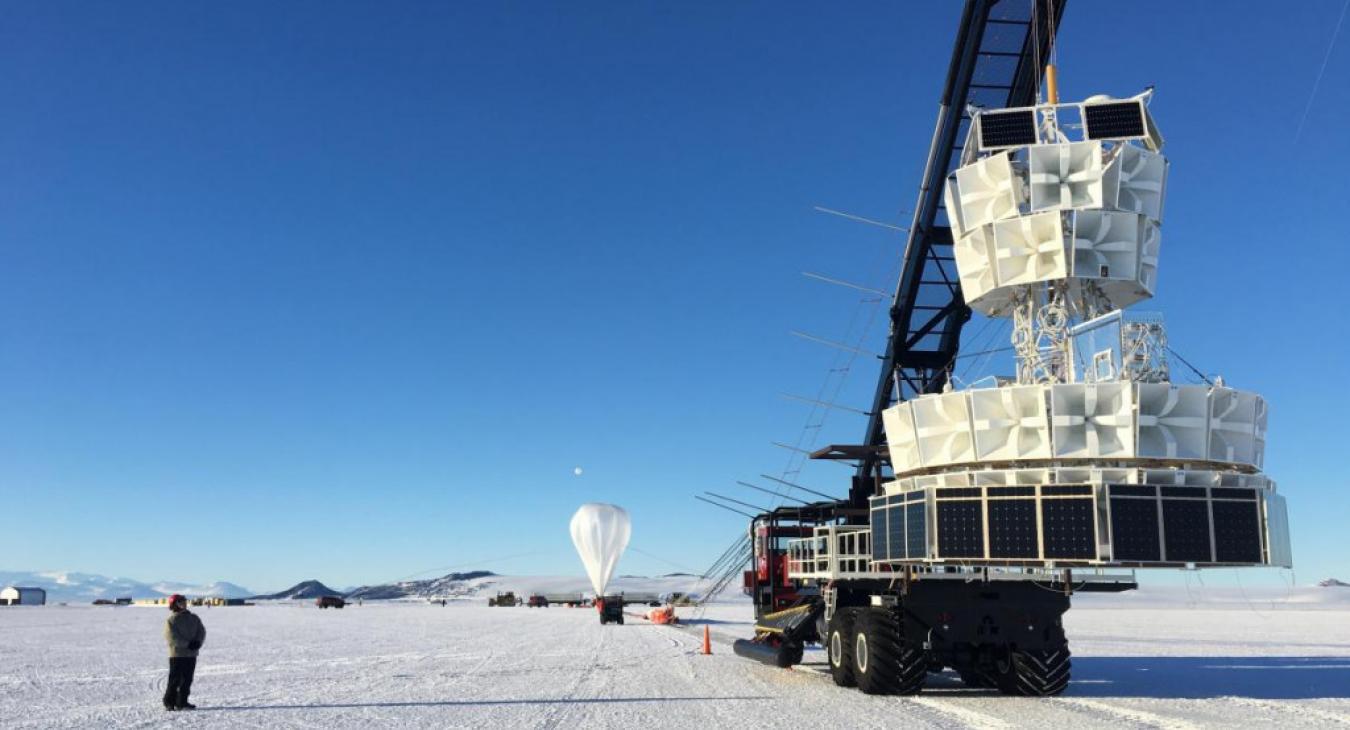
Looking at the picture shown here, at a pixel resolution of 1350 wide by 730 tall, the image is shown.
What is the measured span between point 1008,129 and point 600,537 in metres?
84.6

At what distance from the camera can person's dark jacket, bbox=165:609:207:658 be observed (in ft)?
57.6

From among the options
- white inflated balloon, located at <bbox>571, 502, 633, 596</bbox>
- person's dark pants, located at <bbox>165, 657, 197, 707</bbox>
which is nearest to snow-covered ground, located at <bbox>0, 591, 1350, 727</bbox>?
person's dark pants, located at <bbox>165, 657, 197, 707</bbox>

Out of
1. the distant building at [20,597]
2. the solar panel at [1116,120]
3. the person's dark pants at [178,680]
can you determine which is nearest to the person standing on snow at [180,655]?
the person's dark pants at [178,680]

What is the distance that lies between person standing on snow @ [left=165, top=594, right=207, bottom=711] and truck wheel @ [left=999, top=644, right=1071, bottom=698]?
1577cm

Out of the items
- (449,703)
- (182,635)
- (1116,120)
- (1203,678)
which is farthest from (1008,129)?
(182,635)

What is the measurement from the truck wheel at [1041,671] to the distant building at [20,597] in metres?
137

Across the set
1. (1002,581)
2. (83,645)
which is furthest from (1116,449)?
(83,645)

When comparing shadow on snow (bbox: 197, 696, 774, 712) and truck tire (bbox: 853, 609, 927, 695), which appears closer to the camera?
shadow on snow (bbox: 197, 696, 774, 712)

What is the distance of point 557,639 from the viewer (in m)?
42.5

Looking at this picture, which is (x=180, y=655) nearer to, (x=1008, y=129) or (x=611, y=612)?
(x=1008, y=129)

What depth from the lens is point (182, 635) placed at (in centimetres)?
1767

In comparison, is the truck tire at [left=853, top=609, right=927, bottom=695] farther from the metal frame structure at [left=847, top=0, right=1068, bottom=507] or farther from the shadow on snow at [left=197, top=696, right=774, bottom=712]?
the metal frame structure at [left=847, top=0, right=1068, bottom=507]

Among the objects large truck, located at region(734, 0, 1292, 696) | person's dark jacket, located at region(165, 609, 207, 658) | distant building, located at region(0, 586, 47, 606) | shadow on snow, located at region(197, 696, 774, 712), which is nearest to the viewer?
person's dark jacket, located at region(165, 609, 207, 658)

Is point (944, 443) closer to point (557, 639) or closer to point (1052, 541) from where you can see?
point (1052, 541)
